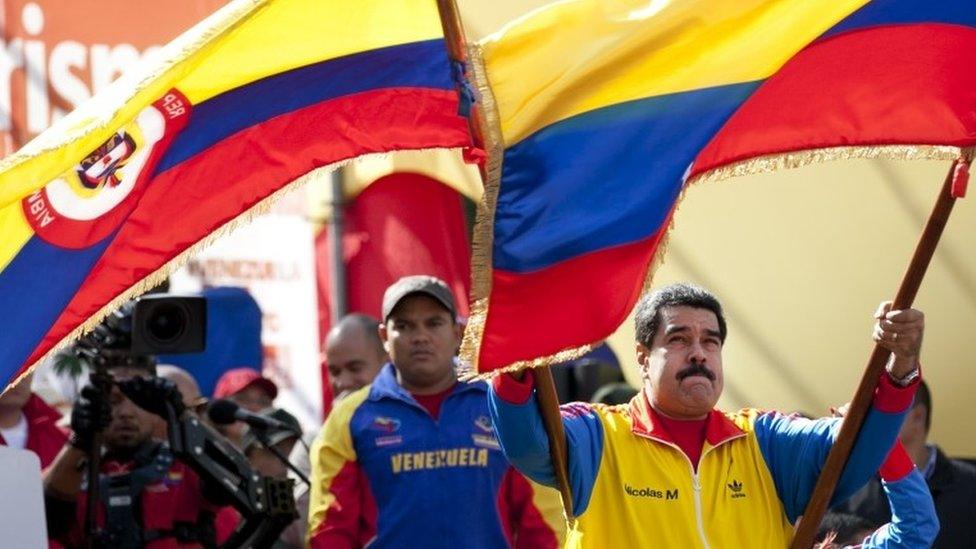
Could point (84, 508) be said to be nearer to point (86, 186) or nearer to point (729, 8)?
point (86, 186)

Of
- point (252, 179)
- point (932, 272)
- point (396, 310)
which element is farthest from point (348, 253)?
point (252, 179)

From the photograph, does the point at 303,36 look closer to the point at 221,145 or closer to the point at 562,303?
the point at 221,145

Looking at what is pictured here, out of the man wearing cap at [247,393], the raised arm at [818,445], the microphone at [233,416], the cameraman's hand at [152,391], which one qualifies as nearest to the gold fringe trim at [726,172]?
the raised arm at [818,445]

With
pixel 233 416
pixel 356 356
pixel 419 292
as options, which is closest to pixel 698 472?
pixel 419 292

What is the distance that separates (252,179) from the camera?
5.29 metres

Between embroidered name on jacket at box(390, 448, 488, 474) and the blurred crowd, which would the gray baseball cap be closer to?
the blurred crowd

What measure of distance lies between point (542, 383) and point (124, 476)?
8.38ft

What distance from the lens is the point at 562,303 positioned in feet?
15.3

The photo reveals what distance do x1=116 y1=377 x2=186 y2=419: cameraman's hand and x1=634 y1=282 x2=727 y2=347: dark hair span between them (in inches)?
77.6

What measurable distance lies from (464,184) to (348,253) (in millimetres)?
835

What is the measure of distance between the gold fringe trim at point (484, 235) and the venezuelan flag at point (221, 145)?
0.58 meters

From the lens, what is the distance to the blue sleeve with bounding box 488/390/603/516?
4754 mm

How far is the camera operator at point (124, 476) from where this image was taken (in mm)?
6430

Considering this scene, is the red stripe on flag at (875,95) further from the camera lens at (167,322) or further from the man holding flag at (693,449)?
the camera lens at (167,322)
